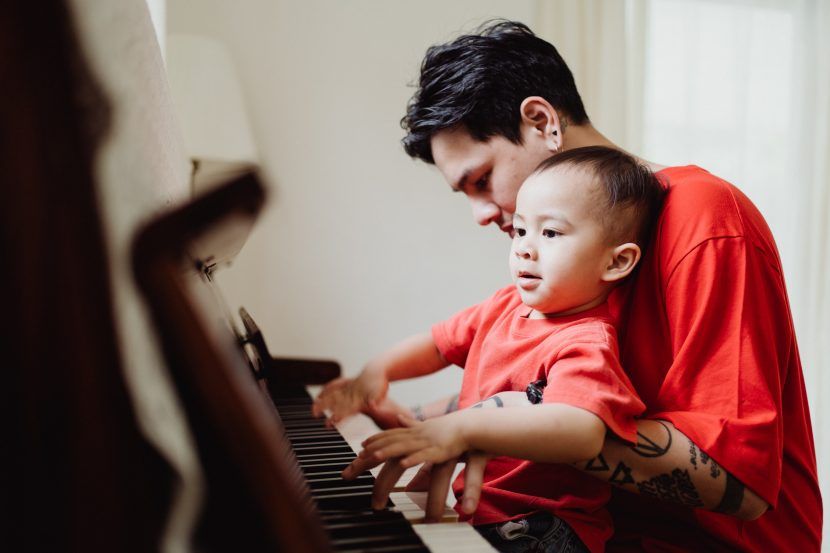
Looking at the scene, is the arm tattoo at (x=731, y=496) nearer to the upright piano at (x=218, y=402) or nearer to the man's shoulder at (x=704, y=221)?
the man's shoulder at (x=704, y=221)

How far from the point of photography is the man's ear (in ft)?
4.69

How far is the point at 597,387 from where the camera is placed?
0.85 meters

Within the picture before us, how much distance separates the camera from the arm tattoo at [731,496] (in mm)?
902

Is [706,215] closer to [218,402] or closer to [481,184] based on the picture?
[481,184]

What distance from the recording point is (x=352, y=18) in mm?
2873

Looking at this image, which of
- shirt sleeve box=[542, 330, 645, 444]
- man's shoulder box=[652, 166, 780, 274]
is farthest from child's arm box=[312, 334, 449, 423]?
man's shoulder box=[652, 166, 780, 274]

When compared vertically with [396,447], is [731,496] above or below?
below

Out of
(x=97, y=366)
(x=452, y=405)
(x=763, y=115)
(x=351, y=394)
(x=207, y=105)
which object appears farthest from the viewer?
(x=763, y=115)

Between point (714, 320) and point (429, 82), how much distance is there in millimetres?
850

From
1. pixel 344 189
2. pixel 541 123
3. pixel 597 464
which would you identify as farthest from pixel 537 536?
pixel 344 189

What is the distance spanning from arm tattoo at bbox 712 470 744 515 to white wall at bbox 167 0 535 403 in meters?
2.05

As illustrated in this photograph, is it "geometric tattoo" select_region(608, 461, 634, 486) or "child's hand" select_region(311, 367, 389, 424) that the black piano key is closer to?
"child's hand" select_region(311, 367, 389, 424)

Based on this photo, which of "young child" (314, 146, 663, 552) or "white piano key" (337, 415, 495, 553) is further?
"young child" (314, 146, 663, 552)

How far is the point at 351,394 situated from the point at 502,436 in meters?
0.47
